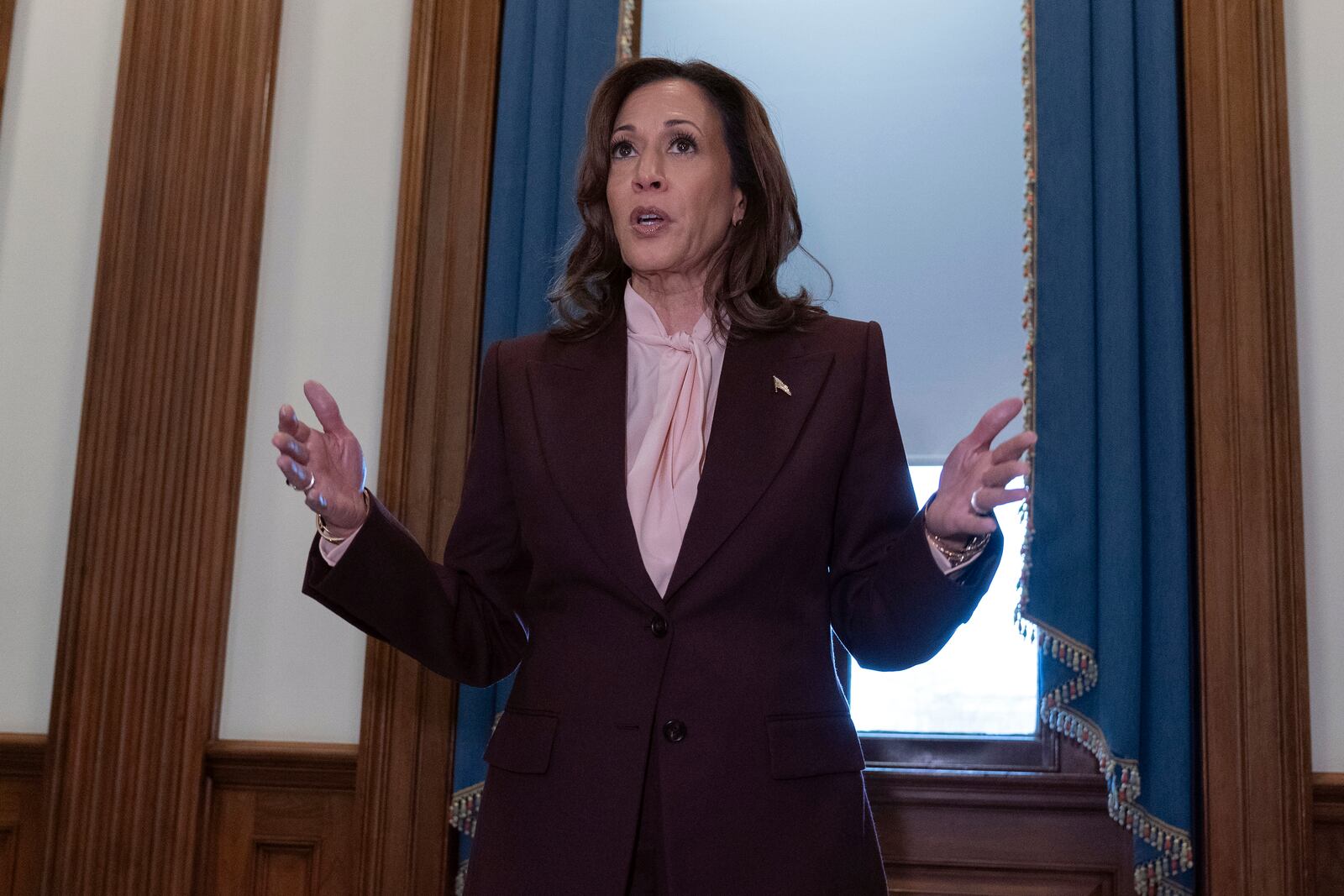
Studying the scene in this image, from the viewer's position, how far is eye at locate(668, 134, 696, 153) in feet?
6.33

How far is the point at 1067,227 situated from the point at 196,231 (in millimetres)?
1917

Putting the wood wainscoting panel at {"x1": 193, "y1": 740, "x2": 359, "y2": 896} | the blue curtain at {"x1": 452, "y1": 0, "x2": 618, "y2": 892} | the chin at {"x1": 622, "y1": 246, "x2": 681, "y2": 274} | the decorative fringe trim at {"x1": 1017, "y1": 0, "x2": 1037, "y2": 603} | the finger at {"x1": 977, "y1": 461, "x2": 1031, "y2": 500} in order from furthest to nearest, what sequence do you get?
1. the wood wainscoting panel at {"x1": 193, "y1": 740, "x2": 359, "y2": 896}
2. the blue curtain at {"x1": 452, "y1": 0, "x2": 618, "y2": 892}
3. the decorative fringe trim at {"x1": 1017, "y1": 0, "x2": 1037, "y2": 603}
4. the chin at {"x1": 622, "y1": 246, "x2": 681, "y2": 274}
5. the finger at {"x1": 977, "y1": 461, "x2": 1031, "y2": 500}

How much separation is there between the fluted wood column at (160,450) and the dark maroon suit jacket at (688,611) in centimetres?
130

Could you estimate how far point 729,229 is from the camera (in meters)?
1.97

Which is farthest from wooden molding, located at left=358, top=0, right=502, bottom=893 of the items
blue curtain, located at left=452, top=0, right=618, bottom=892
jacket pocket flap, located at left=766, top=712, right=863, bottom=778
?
jacket pocket flap, located at left=766, top=712, right=863, bottom=778

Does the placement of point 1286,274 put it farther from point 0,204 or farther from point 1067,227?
point 0,204

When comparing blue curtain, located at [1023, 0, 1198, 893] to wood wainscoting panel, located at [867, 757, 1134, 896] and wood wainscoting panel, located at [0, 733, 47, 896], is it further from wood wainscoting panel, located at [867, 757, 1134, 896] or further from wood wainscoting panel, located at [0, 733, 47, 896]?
wood wainscoting panel, located at [0, 733, 47, 896]

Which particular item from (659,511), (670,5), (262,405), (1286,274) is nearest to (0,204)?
(262,405)

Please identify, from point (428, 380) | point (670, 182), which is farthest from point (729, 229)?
point (428, 380)

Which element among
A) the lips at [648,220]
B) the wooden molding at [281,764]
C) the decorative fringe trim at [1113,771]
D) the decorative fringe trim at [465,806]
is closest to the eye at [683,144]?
the lips at [648,220]

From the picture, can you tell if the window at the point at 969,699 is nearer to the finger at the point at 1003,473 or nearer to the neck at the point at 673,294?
the neck at the point at 673,294

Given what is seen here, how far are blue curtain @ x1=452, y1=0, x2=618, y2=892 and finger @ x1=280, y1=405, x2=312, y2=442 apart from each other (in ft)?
4.08

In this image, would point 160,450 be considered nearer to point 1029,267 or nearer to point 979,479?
point 1029,267

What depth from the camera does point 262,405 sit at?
118 inches
